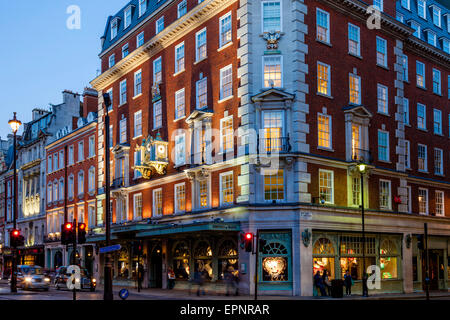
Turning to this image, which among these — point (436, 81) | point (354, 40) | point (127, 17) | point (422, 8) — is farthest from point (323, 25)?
point (127, 17)

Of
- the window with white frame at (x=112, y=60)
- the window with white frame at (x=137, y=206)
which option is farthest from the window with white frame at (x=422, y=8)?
the window with white frame at (x=137, y=206)

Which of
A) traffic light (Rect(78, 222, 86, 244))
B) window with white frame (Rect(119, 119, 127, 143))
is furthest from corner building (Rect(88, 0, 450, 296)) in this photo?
traffic light (Rect(78, 222, 86, 244))

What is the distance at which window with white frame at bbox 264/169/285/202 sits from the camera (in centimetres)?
3372

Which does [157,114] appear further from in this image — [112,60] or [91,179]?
[91,179]

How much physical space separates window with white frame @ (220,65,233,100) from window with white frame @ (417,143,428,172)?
16840mm

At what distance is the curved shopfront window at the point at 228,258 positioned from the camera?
34688 millimetres

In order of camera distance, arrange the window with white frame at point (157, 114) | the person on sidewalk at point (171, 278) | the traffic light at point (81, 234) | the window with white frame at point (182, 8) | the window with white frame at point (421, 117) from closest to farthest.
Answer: the traffic light at point (81, 234) → the person on sidewalk at point (171, 278) → the window with white frame at point (182, 8) → the window with white frame at point (157, 114) → the window with white frame at point (421, 117)

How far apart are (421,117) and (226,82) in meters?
17.5

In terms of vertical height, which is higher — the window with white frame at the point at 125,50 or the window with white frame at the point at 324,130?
the window with white frame at the point at 125,50

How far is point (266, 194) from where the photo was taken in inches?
1334

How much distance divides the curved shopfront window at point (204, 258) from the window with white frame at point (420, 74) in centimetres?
2111

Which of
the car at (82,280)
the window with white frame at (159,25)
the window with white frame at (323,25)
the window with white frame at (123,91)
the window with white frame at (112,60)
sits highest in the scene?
the window with white frame at (159,25)

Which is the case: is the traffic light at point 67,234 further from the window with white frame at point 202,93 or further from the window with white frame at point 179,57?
the window with white frame at point 179,57

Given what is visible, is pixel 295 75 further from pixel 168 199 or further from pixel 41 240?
pixel 41 240
